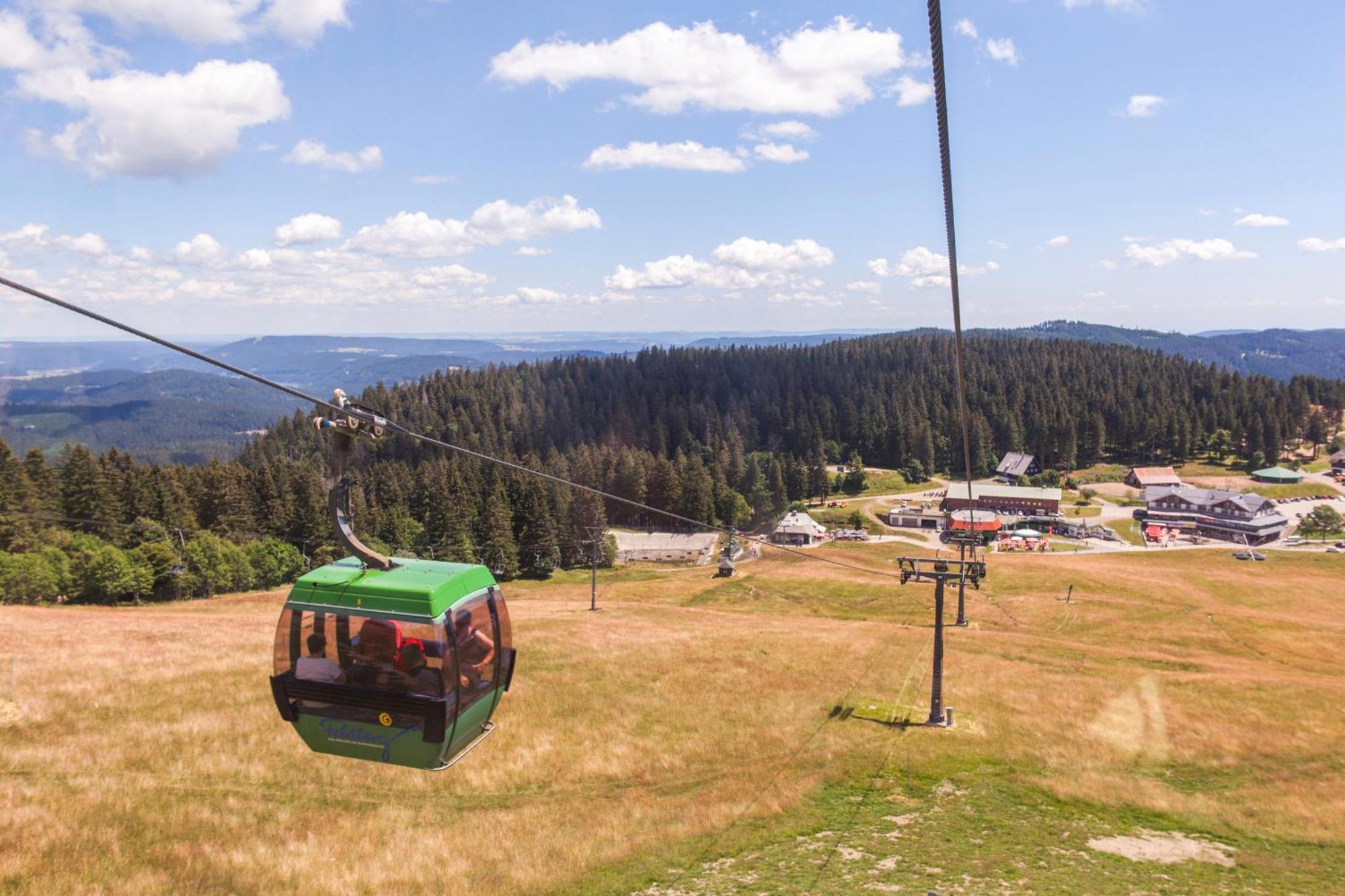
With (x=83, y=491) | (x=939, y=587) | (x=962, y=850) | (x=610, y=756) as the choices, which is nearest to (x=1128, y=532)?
(x=939, y=587)

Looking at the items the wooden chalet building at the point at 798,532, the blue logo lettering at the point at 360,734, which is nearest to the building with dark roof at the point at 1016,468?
the wooden chalet building at the point at 798,532

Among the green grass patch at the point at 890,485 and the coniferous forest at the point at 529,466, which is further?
the green grass patch at the point at 890,485

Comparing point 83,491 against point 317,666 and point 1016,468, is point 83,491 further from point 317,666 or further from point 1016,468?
point 1016,468

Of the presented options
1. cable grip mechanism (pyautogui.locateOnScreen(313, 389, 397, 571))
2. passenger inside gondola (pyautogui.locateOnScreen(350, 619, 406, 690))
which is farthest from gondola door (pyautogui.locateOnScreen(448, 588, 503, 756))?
cable grip mechanism (pyautogui.locateOnScreen(313, 389, 397, 571))

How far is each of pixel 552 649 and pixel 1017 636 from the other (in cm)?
3526

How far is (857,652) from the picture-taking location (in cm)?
4506

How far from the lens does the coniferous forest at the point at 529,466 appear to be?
243 feet

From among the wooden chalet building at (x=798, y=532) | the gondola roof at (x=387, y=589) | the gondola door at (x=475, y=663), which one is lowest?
the wooden chalet building at (x=798, y=532)

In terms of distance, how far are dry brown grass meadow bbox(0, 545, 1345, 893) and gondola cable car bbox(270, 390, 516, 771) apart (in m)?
6.77

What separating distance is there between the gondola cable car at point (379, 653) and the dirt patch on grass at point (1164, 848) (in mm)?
18245

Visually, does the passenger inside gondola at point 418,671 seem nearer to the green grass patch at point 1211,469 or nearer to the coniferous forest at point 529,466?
the coniferous forest at point 529,466

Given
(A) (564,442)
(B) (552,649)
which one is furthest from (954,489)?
(B) (552,649)

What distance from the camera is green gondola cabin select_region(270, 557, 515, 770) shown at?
12.6 meters

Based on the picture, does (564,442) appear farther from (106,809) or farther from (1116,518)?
(106,809)
